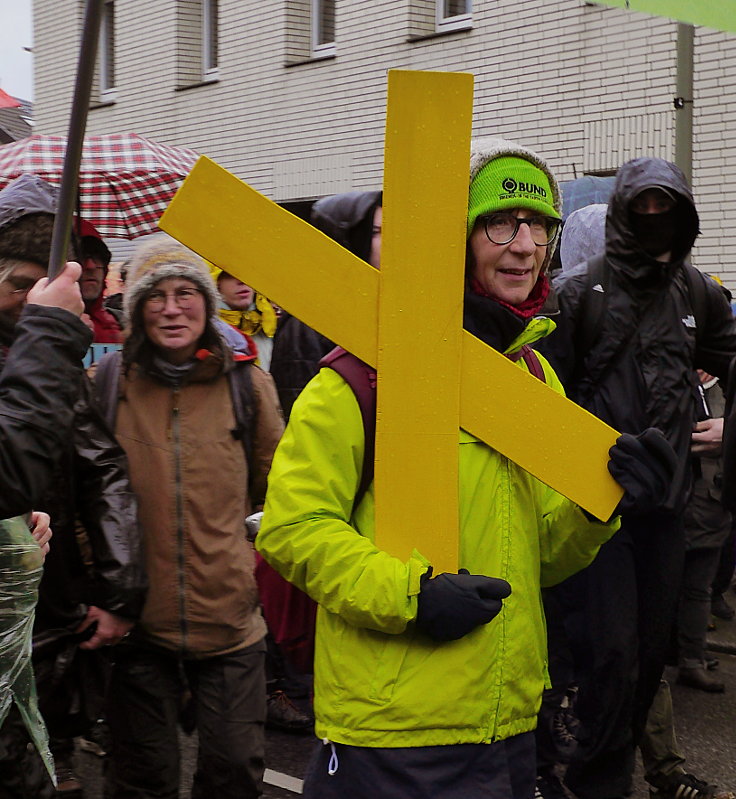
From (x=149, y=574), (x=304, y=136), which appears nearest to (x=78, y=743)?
(x=149, y=574)

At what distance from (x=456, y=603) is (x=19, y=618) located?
959 millimetres

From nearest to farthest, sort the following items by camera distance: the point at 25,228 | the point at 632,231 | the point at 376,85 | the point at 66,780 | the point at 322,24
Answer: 1. the point at 25,228
2. the point at 66,780
3. the point at 632,231
4. the point at 376,85
5. the point at 322,24

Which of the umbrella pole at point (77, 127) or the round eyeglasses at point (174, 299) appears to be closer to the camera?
the umbrella pole at point (77, 127)

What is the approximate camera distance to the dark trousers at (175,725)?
3.52m

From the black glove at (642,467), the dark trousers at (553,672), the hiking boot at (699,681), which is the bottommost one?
the hiking boot at (699,681)

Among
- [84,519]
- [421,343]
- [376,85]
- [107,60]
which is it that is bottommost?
[84,519]

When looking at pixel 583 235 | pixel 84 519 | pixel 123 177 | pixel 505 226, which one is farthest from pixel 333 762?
pixel 123 177

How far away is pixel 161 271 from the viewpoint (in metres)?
3.74

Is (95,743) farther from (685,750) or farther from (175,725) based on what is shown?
(685,750)

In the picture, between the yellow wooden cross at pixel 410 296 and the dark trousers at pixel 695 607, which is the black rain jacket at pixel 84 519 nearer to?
the yellow wooden cross at pixel 410 296

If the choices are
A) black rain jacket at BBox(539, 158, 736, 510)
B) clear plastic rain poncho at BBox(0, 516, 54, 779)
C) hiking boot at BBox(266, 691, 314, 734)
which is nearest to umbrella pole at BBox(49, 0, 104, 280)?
clear plastic rain poncho at BBox(0, 516, 54, 779)

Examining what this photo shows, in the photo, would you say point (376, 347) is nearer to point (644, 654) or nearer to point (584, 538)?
point (584, 538)

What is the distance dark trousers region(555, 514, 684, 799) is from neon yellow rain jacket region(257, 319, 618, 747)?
1587 millimetres

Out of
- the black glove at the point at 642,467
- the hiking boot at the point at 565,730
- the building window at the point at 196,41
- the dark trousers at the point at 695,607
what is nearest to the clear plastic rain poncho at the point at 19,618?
the black glove at the point at 642,467
